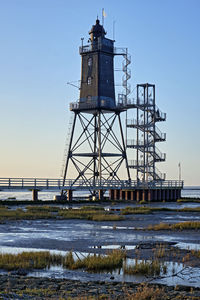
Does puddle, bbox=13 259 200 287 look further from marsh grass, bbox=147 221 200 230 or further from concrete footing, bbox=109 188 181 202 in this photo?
concrete footing, bbox=109 188 181 202

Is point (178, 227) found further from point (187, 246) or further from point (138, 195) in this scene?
point (138, 195)

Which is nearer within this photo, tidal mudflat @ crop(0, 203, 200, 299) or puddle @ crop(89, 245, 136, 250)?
tidal mudflat @ crop(0, 203, 200, 299)

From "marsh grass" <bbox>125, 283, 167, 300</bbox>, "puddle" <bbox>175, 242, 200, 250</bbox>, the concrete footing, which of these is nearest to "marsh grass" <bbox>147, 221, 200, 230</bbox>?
"puddle" <bbox>175, 242, 200, 250</bbox>

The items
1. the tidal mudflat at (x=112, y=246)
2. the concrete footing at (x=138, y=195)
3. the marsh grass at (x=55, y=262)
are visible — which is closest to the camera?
the tidal mudflat at (x=112, y=246)

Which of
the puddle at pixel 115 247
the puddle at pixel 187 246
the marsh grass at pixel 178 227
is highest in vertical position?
the marsh grass at pixel 178 227

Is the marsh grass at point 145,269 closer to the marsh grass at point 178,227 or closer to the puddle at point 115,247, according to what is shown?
the puddle at point 115,247

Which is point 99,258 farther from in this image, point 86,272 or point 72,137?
point 72,137

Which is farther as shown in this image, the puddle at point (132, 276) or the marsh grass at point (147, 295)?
the puddle at point (132, 276)

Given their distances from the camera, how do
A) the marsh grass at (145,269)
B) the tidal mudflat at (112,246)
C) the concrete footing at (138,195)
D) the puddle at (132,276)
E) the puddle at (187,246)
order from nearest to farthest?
the puddle at (132,276) < the tidal mudflat at (112,246) < the marsh grass at (145,269) < the puddle at (187,246) < the concrete footing at (138,195)

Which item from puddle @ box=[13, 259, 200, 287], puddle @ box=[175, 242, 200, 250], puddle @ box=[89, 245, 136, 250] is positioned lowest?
puddle @ box=[13, 259, 200, 287]

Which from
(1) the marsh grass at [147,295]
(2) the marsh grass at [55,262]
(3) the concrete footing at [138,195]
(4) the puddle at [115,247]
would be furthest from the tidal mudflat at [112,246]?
(3) the concrete footing at [138,195]

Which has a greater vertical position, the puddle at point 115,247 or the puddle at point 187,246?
the puddle at point 187,246

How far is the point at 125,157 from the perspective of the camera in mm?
62594

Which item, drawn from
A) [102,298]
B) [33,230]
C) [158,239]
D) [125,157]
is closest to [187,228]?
[158,239]
